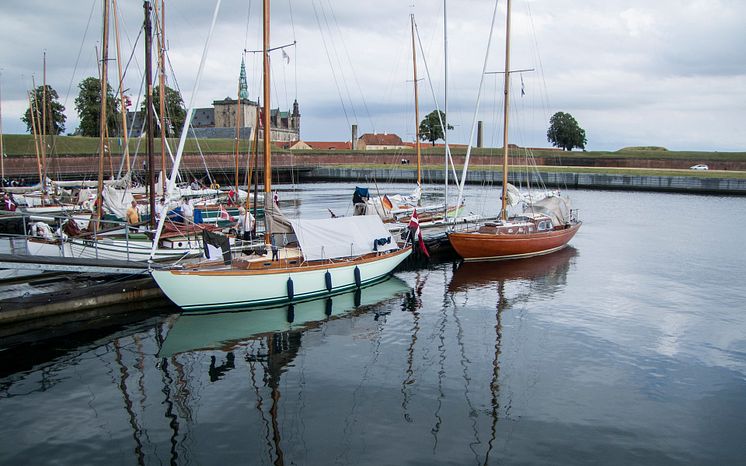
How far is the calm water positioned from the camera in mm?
11703

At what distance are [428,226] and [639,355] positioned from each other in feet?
72.5

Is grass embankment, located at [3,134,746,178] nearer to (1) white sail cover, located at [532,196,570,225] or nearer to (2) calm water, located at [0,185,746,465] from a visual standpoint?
(1) white sail cover, located at [532,196,570,225]

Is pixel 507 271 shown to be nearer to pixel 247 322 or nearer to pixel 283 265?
pixel 283 265

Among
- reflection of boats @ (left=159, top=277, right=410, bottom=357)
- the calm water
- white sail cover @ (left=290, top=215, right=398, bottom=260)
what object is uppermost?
white sail cover @ (left=290, top=215, right=398, bottom=260)

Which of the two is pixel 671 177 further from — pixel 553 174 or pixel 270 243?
pixel 270 243

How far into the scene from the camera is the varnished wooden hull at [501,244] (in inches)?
1216

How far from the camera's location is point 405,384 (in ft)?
49.0

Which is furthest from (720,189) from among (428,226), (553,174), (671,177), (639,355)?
(639,355)

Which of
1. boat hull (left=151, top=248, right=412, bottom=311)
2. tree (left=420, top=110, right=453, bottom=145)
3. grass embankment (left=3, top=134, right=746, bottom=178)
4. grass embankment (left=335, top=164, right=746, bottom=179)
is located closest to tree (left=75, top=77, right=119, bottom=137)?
grass embankment (left=3, top=134, right=746, bottom=178)

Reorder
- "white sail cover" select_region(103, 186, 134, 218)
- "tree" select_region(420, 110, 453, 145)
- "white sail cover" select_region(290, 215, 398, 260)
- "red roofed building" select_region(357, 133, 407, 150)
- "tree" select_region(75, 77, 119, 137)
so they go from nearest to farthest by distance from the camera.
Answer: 1. "white sail cover" select_region(290, 215, 398, 260)
2. "white sail cover" select_region(103, 186, 134, 218)
3. "tree" select_region(75, 77, 119, 137)
4. "tree" select_region(420, 110, 453, 145)
5. "red roofed building" select_region(357, 133, 407, 150)

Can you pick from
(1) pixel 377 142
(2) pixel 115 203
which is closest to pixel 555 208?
(2) pixel 115 203

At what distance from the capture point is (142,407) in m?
13.3

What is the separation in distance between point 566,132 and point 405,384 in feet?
446

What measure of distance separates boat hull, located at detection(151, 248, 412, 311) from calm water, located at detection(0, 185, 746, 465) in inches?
23.9
